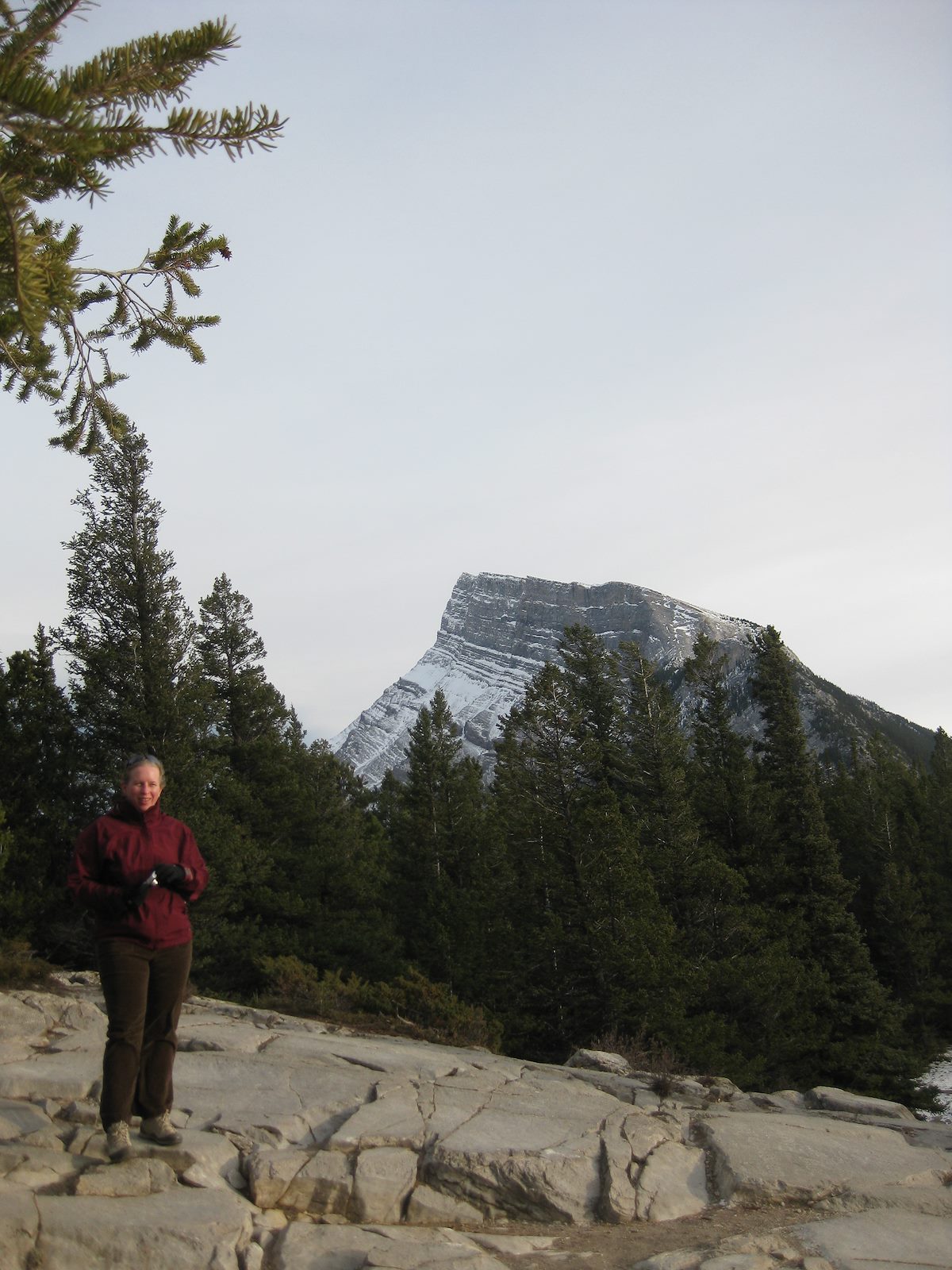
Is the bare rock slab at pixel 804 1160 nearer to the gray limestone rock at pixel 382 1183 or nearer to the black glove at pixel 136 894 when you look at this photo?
the gray limestone rock at pixel 382 1183

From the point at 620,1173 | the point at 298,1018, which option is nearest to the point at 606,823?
the point at 298,1018

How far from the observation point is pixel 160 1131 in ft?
16.4

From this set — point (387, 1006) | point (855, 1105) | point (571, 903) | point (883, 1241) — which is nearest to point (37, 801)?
point (387, 1006)

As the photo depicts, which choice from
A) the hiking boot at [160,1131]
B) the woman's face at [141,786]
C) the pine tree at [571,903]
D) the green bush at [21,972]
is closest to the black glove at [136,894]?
the woman's face at [141,786]

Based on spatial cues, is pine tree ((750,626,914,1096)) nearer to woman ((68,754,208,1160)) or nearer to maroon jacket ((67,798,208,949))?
woman ((68,754,208,1160))

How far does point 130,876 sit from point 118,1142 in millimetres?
1524

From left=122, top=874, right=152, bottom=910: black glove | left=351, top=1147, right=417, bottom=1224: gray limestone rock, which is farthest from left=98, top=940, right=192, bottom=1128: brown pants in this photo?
left=351, top=1147, right=417, bottom=1224: gray limestone rock

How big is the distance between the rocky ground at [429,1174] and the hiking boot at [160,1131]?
0.06 m

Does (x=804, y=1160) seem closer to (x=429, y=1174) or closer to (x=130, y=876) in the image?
(x=429, y=1174)

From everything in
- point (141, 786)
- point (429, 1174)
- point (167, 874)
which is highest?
point (141, 786)

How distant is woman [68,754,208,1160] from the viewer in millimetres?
4738

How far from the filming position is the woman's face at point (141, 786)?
16.0 feet

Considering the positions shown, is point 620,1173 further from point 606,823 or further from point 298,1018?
point 606,823

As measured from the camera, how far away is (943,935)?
34.5m
